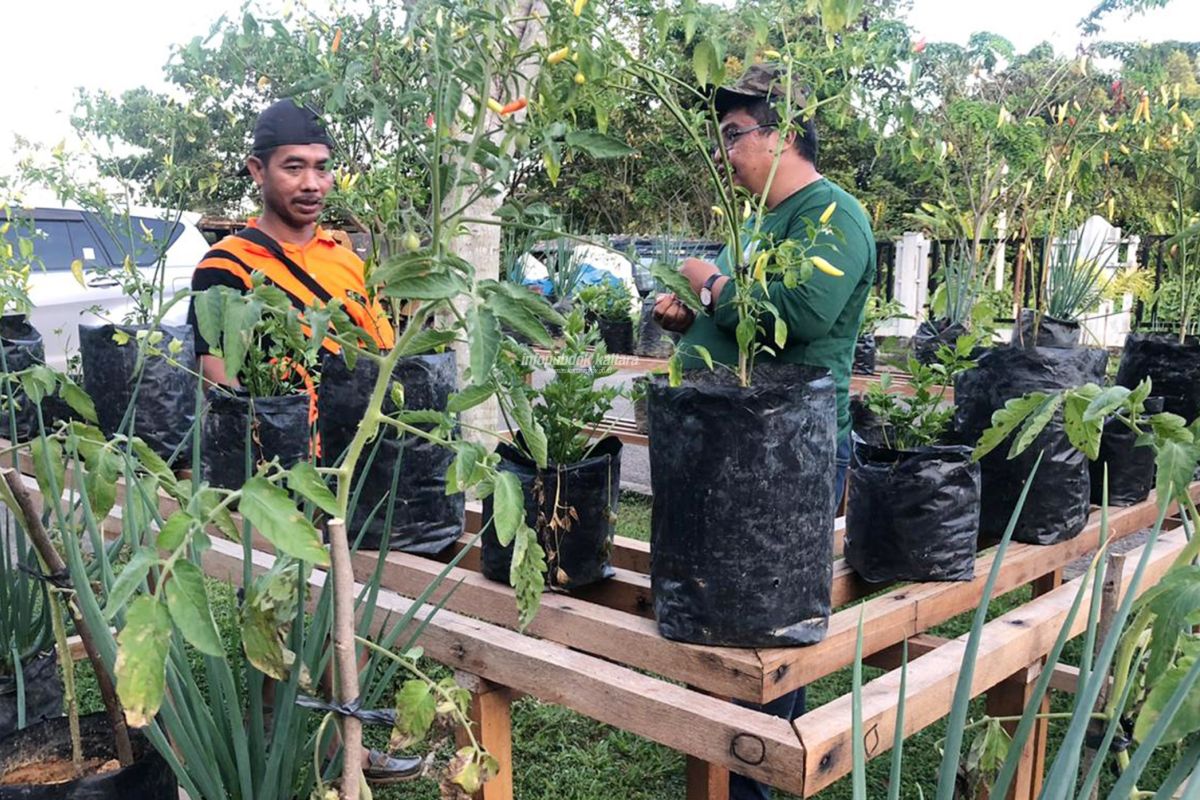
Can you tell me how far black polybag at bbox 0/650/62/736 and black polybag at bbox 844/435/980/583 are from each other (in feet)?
4.45

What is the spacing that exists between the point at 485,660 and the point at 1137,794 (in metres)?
0.83

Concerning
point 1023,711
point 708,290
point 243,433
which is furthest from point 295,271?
point 1023,711

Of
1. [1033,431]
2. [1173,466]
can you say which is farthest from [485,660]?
[1173,466]

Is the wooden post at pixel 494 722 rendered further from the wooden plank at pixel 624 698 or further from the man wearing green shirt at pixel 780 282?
the man wearing green shirt at pixel 780 282

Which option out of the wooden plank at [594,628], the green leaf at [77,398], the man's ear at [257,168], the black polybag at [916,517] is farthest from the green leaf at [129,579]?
the man's ear at [257,168]

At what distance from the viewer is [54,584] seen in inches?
42.0

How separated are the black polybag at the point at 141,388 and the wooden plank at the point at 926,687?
238 cm

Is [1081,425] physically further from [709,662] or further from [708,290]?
[708,290]

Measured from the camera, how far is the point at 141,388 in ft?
9.84

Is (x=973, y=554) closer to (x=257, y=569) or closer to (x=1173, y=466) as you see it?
(x=1173, y=466)

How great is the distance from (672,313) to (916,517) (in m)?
0.62

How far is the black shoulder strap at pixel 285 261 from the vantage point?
231cm

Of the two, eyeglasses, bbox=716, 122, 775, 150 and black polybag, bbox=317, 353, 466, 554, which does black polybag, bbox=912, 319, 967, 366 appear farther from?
black polybag, bbox=317, 353, 466, 554

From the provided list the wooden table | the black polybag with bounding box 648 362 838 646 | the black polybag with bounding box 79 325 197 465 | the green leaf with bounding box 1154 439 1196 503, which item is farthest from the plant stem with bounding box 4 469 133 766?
the black polybag with bounding box 79 325 197 465
